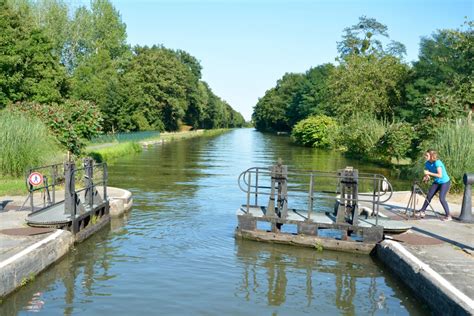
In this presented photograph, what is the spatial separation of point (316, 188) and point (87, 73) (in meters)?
41.5

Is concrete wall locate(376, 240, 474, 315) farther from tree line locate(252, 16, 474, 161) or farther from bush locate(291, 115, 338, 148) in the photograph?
bush locate(291, 115, 338, 148)

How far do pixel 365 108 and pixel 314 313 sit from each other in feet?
145

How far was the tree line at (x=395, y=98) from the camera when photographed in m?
25.4

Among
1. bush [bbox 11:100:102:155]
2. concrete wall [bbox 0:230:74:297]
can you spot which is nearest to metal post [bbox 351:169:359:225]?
concrete wall [bbox 0:230:74:297]

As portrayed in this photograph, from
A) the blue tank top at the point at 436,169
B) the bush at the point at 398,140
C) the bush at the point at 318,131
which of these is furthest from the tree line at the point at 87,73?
the bush at the point at 318,131

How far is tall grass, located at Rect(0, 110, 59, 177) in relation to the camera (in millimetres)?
18156

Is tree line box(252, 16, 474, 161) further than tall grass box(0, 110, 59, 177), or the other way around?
tree line box(252, 16, 474, 161)

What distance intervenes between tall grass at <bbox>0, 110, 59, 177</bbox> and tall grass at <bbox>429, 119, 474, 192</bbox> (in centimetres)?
1377

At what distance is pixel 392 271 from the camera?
33.6ft

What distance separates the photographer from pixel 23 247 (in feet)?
31.4

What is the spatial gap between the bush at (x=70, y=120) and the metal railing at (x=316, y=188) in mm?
7507

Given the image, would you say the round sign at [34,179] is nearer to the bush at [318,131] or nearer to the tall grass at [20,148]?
the tall grass at [20,148]

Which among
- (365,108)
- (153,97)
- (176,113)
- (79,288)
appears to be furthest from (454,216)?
(176,113)

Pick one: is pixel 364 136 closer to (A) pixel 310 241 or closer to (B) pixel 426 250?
(A) pixel 310 241
